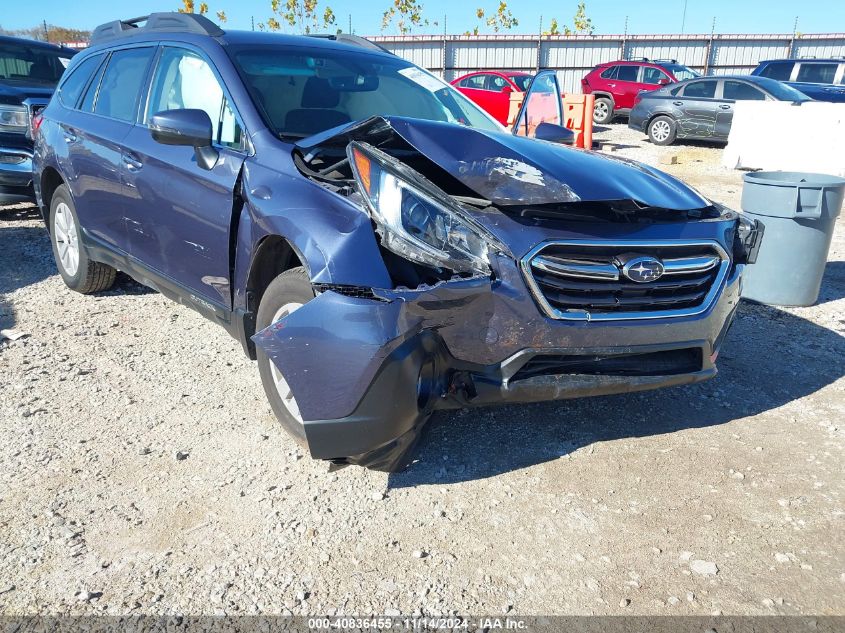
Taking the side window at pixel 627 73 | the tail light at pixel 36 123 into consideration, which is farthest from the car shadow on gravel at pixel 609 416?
the side window at pixel 627 73

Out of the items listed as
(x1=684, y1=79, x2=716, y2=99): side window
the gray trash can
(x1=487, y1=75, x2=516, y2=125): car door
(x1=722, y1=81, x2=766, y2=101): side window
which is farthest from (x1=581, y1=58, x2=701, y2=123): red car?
the gray trash can

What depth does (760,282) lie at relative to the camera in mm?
5379

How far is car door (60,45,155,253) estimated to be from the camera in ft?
13.4

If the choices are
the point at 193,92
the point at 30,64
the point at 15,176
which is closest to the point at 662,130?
the point at 30,64

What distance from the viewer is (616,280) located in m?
2.65

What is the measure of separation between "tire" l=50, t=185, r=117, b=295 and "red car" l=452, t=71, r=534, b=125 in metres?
13.0

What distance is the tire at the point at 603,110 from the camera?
1919 cm

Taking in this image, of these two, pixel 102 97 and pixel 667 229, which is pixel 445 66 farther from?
pixel 667 229

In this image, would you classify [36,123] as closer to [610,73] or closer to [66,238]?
[66,238]

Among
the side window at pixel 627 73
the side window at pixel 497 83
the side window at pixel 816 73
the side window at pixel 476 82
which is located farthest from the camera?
the side window at pixel 627 73

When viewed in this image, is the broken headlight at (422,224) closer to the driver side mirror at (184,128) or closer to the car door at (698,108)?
the driver side mirror at (184,128)

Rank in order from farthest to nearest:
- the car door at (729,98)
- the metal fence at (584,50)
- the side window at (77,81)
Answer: the metal fence at (584,50) → the car door at (729,98) → the side window at (77,81)

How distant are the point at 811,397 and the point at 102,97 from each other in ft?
14.8

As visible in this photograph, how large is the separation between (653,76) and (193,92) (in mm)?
17600
